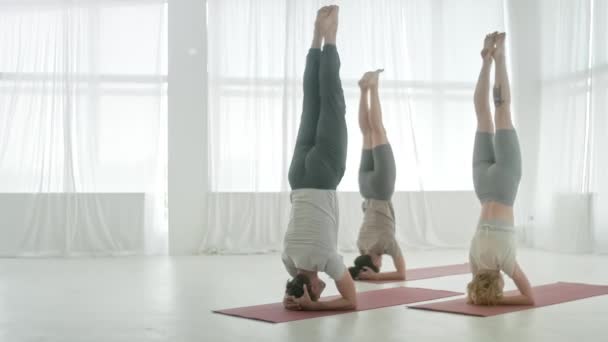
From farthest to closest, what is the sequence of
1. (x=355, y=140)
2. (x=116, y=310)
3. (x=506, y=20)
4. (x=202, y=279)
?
1. (x=506, y=20)
2. (x=355, y=140)
3. (x=202, y=279)
4. (x=116, y=310)

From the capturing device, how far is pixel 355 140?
26.1 feet

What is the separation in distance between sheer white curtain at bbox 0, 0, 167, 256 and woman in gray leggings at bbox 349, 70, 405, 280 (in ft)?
10.6

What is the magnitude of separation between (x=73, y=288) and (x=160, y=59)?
3535 millimetres

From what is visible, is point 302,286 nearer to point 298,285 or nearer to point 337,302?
point 298,285

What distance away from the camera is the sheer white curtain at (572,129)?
6.97 metres

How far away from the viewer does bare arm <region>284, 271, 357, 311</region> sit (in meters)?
3.42

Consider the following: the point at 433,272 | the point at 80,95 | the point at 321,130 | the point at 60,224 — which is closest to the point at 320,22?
the point at 321,130

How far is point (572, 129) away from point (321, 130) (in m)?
4.66

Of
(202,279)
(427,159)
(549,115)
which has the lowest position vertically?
(202,279)

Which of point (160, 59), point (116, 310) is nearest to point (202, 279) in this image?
point (116, 310)

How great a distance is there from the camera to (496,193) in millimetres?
3707

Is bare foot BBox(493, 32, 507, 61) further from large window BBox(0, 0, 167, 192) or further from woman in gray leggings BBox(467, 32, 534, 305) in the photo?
large window BBox(0, 0, 167, 192)

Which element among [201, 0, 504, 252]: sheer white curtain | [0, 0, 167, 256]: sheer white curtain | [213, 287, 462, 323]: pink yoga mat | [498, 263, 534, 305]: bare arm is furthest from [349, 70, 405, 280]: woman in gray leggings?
[0, 0, 167, 256]: sheer white curtain

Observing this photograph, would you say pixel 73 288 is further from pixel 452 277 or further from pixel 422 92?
pixel 422 92
